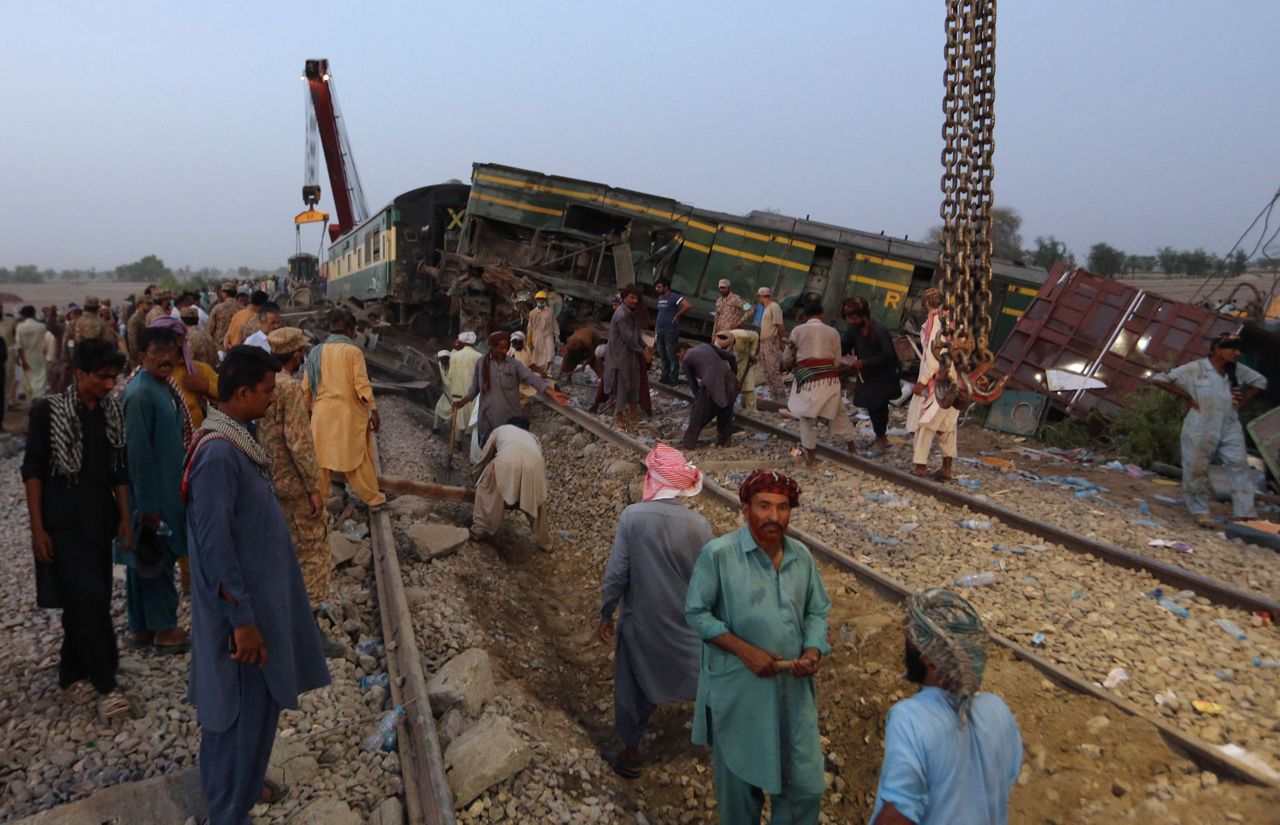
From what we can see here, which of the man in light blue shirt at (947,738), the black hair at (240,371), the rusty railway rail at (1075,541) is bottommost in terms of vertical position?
the rusty railway rail at (1075,541)

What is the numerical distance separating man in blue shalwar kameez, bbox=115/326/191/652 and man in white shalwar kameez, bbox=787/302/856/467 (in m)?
5.25

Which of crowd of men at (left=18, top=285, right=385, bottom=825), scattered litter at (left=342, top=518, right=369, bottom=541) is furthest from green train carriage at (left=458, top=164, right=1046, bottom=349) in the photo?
crowd of men at (left=18, top=285, right=385, bottom=825)

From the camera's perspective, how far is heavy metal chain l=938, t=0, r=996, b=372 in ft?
10.9

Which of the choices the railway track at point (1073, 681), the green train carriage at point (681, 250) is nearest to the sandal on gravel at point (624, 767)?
the railway track at point (1073, 681)

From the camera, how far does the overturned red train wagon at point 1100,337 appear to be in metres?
9.96

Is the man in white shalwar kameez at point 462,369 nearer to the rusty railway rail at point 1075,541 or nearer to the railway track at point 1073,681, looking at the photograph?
the railway track at point 1073,681

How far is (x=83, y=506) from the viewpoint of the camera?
3471 mm

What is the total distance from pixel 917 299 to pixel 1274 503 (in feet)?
28.5

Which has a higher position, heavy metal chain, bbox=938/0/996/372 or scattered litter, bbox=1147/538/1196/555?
heavy metal chain, bbox=938/0/996/372

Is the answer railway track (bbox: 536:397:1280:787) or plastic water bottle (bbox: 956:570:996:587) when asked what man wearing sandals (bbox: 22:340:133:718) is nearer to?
railway track (bbox: 536:397:1280:787)

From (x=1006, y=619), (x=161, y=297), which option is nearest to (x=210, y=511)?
(x=1006, y=619)

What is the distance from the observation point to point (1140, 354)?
33.5ft

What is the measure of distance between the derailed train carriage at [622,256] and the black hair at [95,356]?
11853mm

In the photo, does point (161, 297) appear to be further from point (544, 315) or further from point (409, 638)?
point (409, 638)
